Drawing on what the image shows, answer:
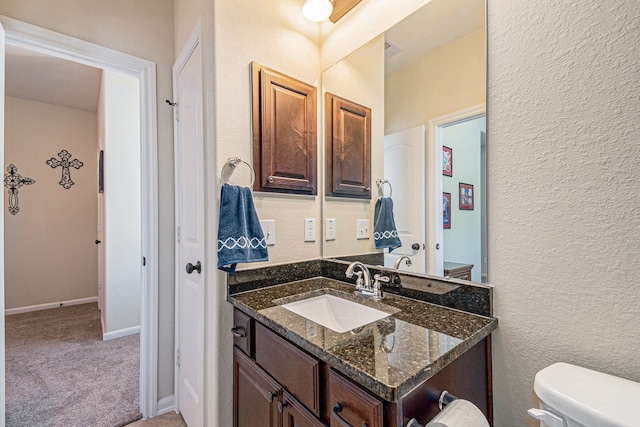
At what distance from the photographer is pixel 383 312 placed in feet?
3.60

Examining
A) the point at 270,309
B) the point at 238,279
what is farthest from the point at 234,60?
the point at 270,309

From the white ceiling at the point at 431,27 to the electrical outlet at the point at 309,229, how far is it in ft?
2.72

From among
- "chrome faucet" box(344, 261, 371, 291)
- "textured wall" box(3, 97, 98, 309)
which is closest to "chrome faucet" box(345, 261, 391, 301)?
"chrome faucet" box(344, 261, 371, 291)

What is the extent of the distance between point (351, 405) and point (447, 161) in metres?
0.91

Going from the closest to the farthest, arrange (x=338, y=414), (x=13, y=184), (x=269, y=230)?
(x=338, y=414) → (x=269, y=230) → (x=13, y=184)

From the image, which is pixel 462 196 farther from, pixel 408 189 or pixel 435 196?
pixel 408 189

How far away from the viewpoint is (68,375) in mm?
2180

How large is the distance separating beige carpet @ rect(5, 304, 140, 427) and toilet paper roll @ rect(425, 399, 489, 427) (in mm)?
1916

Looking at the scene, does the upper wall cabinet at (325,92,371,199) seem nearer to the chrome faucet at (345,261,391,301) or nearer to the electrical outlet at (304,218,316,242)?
the electrical outlet at (304,218,316,242)

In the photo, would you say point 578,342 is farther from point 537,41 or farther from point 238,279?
point 238,279

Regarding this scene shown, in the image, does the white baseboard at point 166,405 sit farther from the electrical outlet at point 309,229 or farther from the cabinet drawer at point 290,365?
the electrical outlet at point 309,229

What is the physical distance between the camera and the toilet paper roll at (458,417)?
66 cm

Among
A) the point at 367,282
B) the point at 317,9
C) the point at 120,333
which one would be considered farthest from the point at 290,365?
the point at 120,333

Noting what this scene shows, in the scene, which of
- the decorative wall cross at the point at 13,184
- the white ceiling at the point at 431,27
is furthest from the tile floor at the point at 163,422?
the decorative wall cross at the point at 13,184
